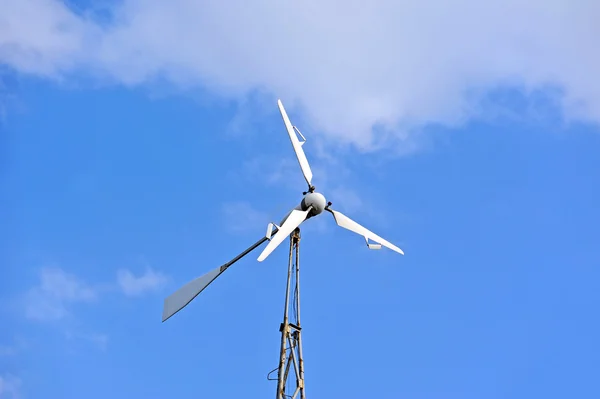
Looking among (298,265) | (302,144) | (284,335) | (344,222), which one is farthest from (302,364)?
(302,144)

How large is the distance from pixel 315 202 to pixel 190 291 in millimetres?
6987

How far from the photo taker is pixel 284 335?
3581 cm

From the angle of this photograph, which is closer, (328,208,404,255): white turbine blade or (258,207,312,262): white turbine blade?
(258,207,312,262): white turbine blade

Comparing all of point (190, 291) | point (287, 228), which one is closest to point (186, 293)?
point (190, 291)

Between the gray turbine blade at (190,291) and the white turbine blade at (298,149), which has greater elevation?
the white turbine blade at (298,149)

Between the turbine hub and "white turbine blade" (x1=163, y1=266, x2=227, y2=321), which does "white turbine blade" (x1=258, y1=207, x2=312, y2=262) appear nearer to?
the turbine hub

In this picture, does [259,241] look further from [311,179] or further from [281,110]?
[281,110]

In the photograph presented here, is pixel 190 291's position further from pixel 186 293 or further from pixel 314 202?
pixel 314 202

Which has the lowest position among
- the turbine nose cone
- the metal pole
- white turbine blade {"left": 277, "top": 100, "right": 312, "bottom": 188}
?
the metal pole

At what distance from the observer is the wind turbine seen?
35281 millimetres

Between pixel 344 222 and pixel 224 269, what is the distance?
5.64 metres

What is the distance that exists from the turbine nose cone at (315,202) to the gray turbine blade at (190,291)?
8.33 feet

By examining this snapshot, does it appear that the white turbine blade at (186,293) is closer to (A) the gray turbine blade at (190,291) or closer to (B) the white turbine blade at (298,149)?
(A) the gray turbine blade at (190,291)

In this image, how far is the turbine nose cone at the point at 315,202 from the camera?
125 ft
